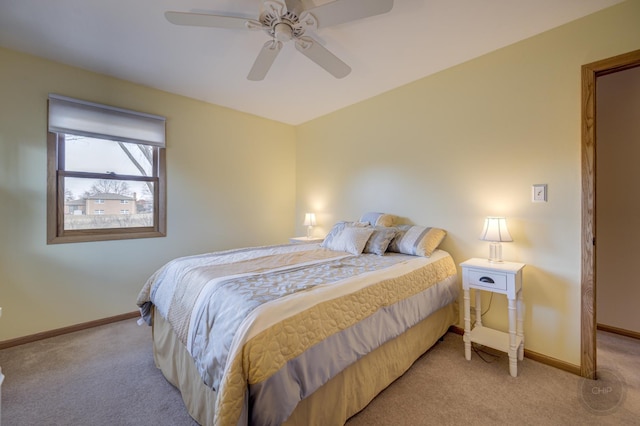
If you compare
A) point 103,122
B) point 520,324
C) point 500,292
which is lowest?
point 520,324

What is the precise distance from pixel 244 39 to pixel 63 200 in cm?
234

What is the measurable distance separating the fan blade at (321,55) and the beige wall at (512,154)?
1.19 m

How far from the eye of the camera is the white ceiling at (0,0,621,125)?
183cm

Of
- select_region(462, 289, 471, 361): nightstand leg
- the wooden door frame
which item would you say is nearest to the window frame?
select_region(462, 289, 471, 361): nightstand leg

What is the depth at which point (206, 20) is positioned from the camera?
1.61m

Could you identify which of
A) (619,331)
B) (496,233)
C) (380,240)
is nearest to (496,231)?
(496,233)

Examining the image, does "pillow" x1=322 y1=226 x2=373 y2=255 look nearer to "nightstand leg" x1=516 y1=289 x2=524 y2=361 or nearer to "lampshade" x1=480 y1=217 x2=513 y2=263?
"lampshade" x1=480 y1=217 x2=513 y2=263

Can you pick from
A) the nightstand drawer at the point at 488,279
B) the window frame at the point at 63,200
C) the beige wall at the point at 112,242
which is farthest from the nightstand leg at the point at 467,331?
the window frame at the point at 63,200

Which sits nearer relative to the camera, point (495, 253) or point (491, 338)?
point (491, 338)

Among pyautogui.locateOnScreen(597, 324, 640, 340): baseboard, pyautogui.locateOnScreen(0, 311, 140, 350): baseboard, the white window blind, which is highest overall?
the white window blind

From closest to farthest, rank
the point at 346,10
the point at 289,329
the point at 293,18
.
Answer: the point at 289,329 → the point at 346,10 → the point at 293,18

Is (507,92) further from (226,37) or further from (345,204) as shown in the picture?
(226,37)

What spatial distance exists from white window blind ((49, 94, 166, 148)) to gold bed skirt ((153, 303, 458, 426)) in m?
1.95

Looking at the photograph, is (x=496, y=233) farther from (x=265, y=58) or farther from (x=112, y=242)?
(x=112, y=242)
